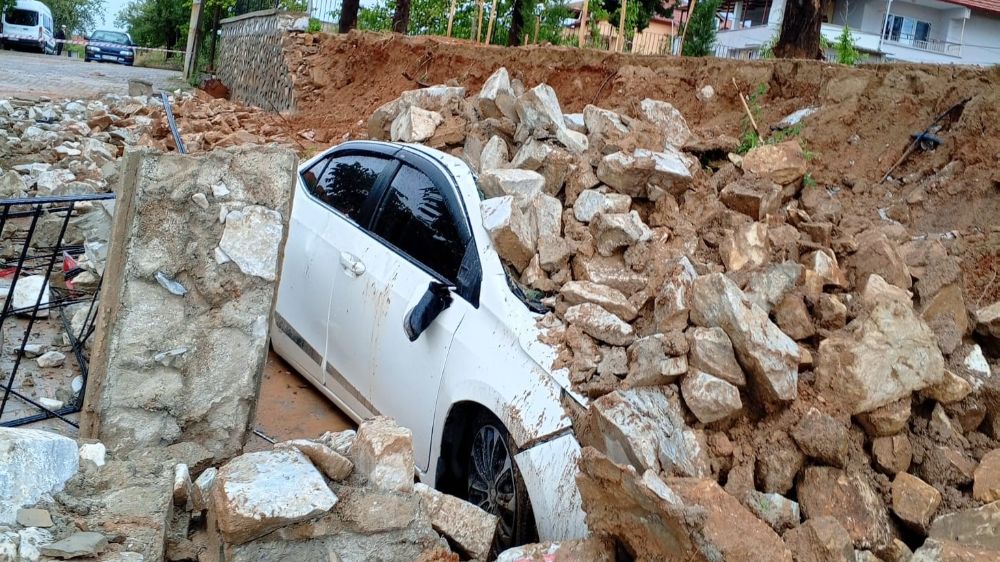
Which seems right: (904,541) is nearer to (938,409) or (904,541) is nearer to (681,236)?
(938,409)

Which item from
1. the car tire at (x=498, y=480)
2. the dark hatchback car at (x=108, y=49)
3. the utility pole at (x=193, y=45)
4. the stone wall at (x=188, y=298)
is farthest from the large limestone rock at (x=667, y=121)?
the dark hatchback car at (x=108, y=49)

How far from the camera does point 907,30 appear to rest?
32781 millimetres

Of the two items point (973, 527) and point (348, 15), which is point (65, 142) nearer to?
point (348, 15)

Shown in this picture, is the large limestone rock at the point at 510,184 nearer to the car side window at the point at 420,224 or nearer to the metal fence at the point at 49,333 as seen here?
the car side window at the point at 420,224

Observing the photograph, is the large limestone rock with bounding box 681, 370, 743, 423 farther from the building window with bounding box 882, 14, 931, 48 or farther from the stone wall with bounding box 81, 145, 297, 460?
the building window with bounding box 882, 14, 931, 48

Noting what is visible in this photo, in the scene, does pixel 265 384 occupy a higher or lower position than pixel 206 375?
lower

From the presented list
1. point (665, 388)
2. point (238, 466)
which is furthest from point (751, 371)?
point (238, 466)

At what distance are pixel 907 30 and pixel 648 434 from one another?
3521 centimetres

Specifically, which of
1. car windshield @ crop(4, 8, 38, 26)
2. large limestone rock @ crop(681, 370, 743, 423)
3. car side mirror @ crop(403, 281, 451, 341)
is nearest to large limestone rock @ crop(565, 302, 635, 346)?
large limestone rock @ crop(681, 370, 743, 423)

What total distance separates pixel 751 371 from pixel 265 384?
3376mm

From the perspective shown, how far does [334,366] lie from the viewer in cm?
473

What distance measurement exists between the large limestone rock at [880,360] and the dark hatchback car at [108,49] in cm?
3587

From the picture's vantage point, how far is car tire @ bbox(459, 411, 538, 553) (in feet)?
11.1

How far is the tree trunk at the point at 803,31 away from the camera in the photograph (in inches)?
344
